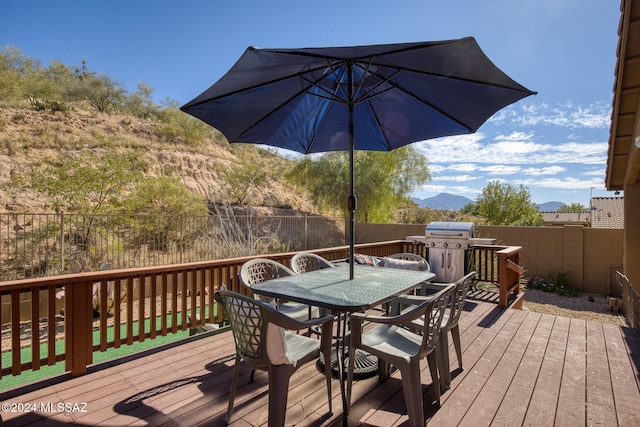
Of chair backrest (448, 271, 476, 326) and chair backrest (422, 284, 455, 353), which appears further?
chair backrest (448, 271, 476, 326)

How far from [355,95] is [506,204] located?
17135 millimetres

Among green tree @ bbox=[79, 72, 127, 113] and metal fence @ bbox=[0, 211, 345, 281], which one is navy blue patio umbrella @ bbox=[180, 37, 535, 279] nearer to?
metal fence @ bbox=[0, 211, 345, 281]

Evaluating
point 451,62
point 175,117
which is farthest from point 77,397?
point 175,117

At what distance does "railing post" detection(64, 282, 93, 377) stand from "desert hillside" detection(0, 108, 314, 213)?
941 centimetres

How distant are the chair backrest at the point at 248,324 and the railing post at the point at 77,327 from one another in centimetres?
137

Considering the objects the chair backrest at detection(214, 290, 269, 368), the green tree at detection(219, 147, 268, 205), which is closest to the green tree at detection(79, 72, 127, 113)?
the green tree at detection(219, 147, 268, 205)

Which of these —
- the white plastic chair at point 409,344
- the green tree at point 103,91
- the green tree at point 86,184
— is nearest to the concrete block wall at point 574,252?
the white plastic chair at point 409,344

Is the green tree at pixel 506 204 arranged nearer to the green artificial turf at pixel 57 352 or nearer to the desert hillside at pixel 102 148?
the desert hillside at pixel 102 148

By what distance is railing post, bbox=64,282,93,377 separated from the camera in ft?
7.84

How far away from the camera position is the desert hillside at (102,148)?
1108 cm

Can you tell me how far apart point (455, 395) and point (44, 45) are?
24.2 meters

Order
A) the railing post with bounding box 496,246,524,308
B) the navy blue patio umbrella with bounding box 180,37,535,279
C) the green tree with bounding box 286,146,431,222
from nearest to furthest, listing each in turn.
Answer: the navy blue patio umbrella with bounding box 180,37,535,279 → the railing post with bounding box 496,246,524,308 → the green tree with bounding box 286,146,431,222

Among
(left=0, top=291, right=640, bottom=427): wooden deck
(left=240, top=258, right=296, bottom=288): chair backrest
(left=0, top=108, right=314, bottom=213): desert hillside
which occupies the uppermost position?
(left=0, top=108, right=314, bottom=213): desert hillside

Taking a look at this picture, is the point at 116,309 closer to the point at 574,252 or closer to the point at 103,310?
the point at 103,310
